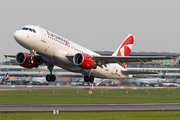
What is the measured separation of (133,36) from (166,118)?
29376 mm

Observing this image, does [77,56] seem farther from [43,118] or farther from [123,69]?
[123,69]

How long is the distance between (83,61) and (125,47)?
19055 millimetres

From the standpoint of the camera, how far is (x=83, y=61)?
38.8 m

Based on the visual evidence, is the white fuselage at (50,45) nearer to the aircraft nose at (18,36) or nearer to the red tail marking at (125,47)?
the aircraft nose at (18,36)

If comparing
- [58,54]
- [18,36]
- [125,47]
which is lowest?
[58,54]

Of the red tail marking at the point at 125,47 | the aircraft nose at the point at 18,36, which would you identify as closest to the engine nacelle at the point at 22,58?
the aircraft nose at the point at 18,36

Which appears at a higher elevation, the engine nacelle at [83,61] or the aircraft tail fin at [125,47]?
the aircraft tail fin at [125,47]

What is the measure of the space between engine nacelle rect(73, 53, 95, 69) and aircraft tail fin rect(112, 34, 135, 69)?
14928 mm

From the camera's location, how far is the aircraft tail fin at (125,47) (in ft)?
178

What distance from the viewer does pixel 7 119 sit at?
3039 centimetres

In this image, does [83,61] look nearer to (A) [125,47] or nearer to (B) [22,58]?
(B) [22,58]

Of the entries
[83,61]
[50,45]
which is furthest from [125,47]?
[50,45]

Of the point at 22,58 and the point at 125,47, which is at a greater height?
the point at 125,47

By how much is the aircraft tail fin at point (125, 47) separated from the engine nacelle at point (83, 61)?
14928 mm
